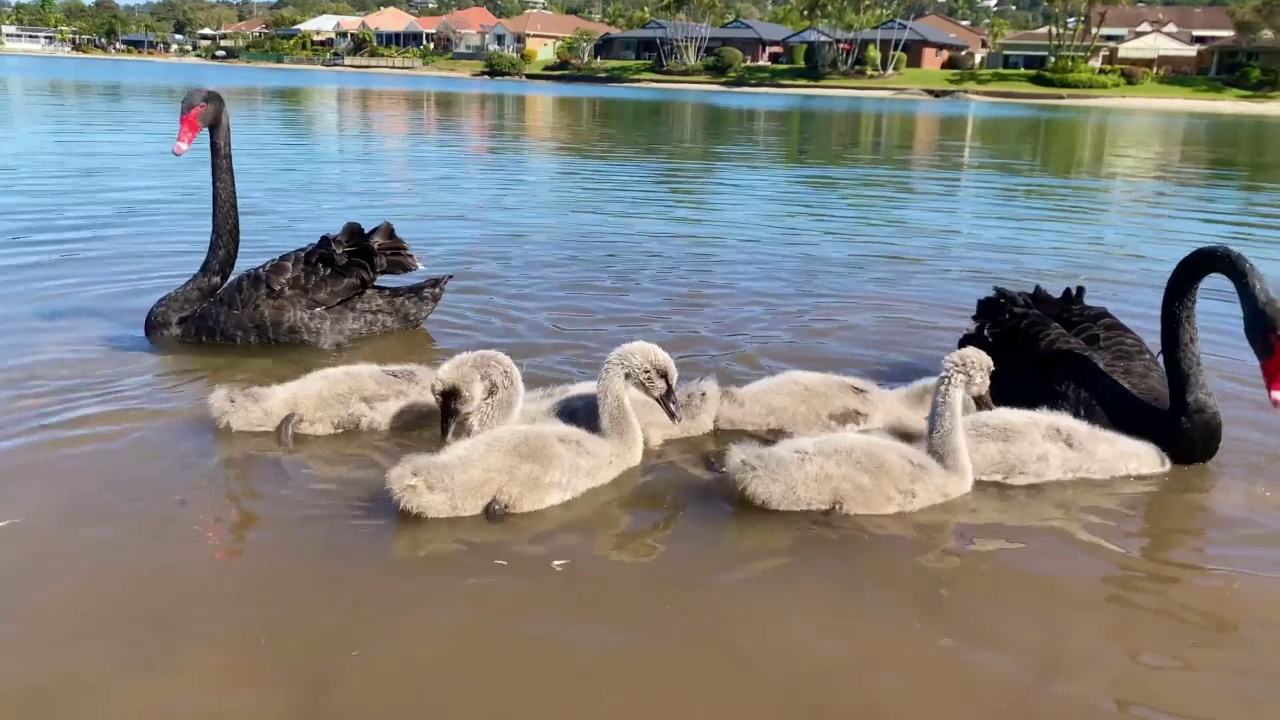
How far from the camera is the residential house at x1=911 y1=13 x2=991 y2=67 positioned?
84.4 meters

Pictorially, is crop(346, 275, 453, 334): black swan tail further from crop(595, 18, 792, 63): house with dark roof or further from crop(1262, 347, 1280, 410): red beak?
crop(595, 18, 792, 63): house with dark roof

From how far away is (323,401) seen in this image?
504 centimetres

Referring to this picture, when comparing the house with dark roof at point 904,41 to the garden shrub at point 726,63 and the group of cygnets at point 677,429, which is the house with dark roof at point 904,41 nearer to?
the garden shrub at point 726,63

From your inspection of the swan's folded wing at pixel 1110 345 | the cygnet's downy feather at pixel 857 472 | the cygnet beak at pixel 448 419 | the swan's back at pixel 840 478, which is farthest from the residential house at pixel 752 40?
the swan's back at pixel 840 478

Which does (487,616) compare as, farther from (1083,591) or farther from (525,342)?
(525,342)

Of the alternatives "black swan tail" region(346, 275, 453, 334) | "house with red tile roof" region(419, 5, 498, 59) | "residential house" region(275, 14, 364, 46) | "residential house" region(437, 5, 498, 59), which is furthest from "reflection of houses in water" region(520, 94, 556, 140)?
"residential house" region(275, 14, 364, 46)

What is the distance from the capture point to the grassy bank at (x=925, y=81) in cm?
5666

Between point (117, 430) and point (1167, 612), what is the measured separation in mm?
4602

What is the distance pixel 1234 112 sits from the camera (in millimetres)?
46625

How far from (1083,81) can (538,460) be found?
6226cm

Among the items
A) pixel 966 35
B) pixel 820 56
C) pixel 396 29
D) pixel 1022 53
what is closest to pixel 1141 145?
pixel 820 56

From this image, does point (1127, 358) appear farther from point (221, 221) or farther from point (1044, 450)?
point (221, 221)

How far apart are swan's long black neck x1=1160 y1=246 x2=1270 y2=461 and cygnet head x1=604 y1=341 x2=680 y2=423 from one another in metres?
2.39

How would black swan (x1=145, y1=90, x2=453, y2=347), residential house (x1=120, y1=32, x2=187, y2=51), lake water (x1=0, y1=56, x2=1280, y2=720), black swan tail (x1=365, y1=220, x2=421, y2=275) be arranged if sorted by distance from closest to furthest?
lake water (x1=0, y1=56, x2=1280, y2=720) < black swan (x1=145, y1=90, x2=453, y2=347) < black swan tail (x1=365, y1=220, x2=421, y2=275) < residential house (x1=120, y1=32, x2=187, y2=51)
